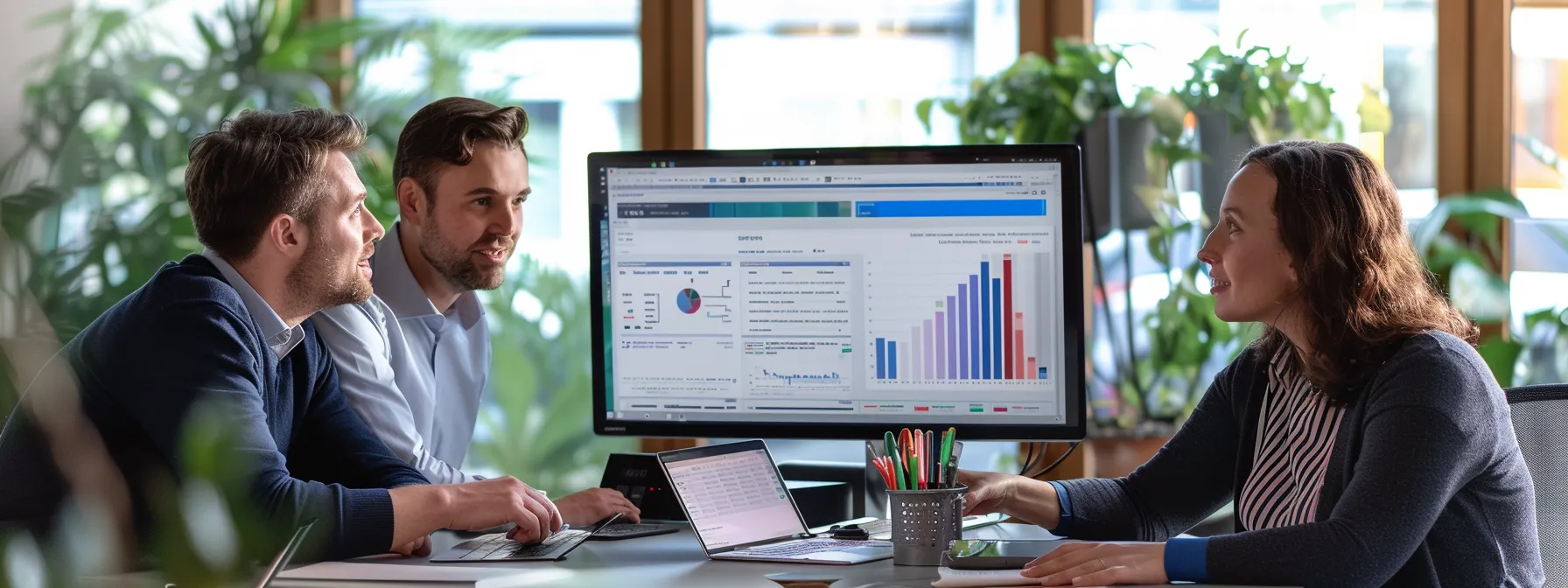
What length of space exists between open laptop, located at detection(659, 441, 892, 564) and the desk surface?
2cm

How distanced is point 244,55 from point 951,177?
2.21 metres

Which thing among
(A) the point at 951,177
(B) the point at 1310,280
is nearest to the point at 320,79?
(A) the point at 951,177

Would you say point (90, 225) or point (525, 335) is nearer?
point (90, 225)

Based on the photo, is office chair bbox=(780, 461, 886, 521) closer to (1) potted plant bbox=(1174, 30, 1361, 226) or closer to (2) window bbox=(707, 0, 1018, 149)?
(1) potted plant bbox=(1174, 30, 1361, 226)

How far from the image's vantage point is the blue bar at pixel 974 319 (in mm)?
1609

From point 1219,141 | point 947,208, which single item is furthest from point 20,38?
point 1219,141

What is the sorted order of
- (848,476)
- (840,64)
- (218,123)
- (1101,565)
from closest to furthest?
(1101,565)
(848,476)
(218,123)
(840,64)

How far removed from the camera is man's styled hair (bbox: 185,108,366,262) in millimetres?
1631

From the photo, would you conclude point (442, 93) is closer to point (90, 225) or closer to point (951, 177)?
point (90, 225)

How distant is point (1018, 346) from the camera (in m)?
1.61

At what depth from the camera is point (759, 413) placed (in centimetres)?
168

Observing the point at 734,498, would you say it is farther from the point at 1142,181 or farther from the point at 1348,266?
the point at 1142,181

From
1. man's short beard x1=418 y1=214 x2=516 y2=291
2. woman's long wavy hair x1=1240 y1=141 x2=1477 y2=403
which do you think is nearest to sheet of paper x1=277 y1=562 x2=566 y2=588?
man's short beard x1=418 y1=214 x2=516 y2=291

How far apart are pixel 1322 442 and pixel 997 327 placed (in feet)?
1.25
